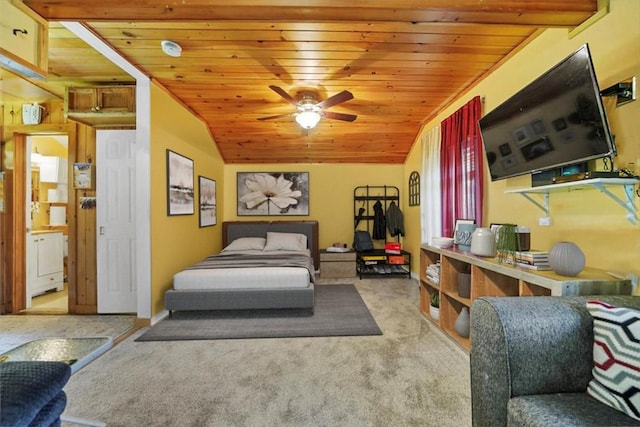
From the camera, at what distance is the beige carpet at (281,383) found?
1.57 metres

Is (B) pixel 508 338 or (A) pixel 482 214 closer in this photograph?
(B) pixel 508 338

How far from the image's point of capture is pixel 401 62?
109 inches

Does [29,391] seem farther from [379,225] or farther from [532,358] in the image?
[379,225]

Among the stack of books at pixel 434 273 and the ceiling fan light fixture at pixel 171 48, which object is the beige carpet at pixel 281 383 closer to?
the stack of books at pixel 434 273

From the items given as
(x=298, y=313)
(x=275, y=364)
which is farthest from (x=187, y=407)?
(x=298, y=313)

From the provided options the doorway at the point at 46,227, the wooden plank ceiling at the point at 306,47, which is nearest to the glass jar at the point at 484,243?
the wooden plank ceiling at the point at 306,47

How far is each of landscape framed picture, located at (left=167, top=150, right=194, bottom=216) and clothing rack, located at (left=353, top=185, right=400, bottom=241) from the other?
2.97m

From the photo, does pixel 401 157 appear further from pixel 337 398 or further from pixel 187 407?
pixel 187 407

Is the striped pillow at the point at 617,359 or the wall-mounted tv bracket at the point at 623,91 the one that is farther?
the wall-mounted tv bracket at the point at 623,91

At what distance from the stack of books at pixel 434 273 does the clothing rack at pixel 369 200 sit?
8.13ft

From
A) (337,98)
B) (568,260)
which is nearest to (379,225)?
(337,98)

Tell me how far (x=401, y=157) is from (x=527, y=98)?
10.8ft

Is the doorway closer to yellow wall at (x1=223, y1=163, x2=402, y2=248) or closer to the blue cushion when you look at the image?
yellow wall at (x1=223, y1=163, x2=402, y2=248)

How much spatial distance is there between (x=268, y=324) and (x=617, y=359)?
2512 millimetres
